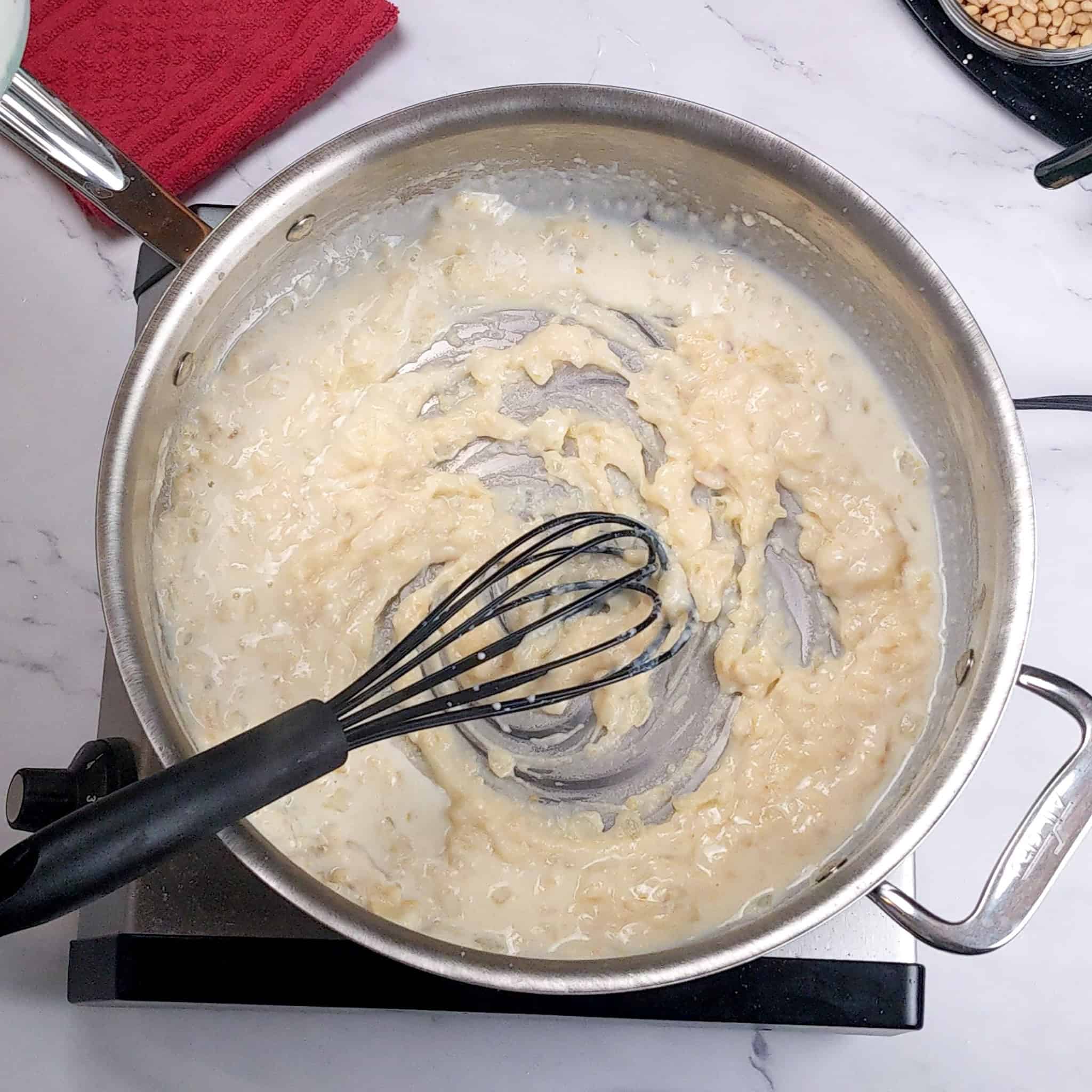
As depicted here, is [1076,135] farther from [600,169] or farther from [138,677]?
[138,677]

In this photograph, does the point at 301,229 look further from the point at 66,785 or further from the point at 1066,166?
the point at 1066,166

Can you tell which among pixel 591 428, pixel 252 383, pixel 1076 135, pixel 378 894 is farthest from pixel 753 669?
pixel 1076 135

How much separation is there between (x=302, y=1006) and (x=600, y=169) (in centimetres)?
73

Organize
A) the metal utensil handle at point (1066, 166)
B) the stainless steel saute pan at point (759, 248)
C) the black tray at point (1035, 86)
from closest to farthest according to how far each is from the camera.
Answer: the stainless steel saute pan at point (759, 248) < the metal utensil handle at point (1066, 166) < the black tray at point (1035, 86)

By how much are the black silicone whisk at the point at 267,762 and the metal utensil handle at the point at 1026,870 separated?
10.7 inches

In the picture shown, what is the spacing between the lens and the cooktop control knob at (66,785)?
74cm

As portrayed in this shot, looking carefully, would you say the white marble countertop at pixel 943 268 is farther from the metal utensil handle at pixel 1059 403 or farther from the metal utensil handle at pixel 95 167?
the metal utensil handle at pixel 95 167

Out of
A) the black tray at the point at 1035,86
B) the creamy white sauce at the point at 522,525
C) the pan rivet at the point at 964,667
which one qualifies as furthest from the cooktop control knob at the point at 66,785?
the black tray at the point at 1035,86

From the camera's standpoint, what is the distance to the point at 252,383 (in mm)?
947

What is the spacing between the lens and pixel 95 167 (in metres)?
Answer: 0.77

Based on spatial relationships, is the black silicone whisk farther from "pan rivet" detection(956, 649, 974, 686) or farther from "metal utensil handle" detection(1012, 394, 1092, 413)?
"metal utensil handle" detection(1012, 394, 1092, 413)

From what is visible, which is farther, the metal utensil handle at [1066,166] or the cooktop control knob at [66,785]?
the metal utensil handle at [1066,166]

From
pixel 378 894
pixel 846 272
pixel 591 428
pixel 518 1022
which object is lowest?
pixel 518 1022

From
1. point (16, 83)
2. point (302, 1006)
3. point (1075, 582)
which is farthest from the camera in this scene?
point (1075, 582)
